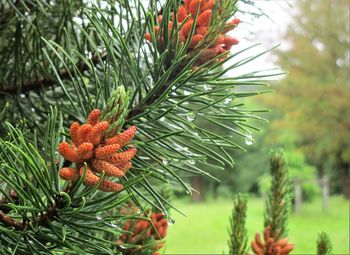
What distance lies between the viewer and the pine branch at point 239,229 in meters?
0.76

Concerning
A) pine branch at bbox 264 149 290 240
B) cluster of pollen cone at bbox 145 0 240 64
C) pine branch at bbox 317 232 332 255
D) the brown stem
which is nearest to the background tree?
pine branch at bbox 264 149 290 240

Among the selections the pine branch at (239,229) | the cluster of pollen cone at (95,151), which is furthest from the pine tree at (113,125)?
the pine branch at (239,229)

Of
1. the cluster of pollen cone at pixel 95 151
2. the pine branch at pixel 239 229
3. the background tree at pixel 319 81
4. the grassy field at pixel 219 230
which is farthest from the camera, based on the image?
the background tree at pixel 319 81

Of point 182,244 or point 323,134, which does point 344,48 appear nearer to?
point 323,134

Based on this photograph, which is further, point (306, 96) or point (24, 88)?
point (306, 96)

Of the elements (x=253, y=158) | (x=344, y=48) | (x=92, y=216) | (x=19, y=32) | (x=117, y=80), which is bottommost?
(x=92, y=216)

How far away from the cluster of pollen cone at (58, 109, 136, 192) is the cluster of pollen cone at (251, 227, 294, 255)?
0.40 metres

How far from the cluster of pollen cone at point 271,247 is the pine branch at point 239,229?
1.2 inches

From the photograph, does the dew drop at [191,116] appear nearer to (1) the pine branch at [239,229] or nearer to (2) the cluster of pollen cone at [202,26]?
(2) the cluster of pollen cone at [202,26]

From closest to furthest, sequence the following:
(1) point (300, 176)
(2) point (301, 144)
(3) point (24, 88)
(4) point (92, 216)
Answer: (4) point (92, 216) → (3) point (24, 88) → (1) point (300, 176) → (2) point (301, 144)

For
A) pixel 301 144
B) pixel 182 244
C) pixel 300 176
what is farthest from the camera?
pixel 301 144

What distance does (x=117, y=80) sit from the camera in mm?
443

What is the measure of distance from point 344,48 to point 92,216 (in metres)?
10.2

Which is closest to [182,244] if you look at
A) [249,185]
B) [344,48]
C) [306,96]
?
[306,96]
